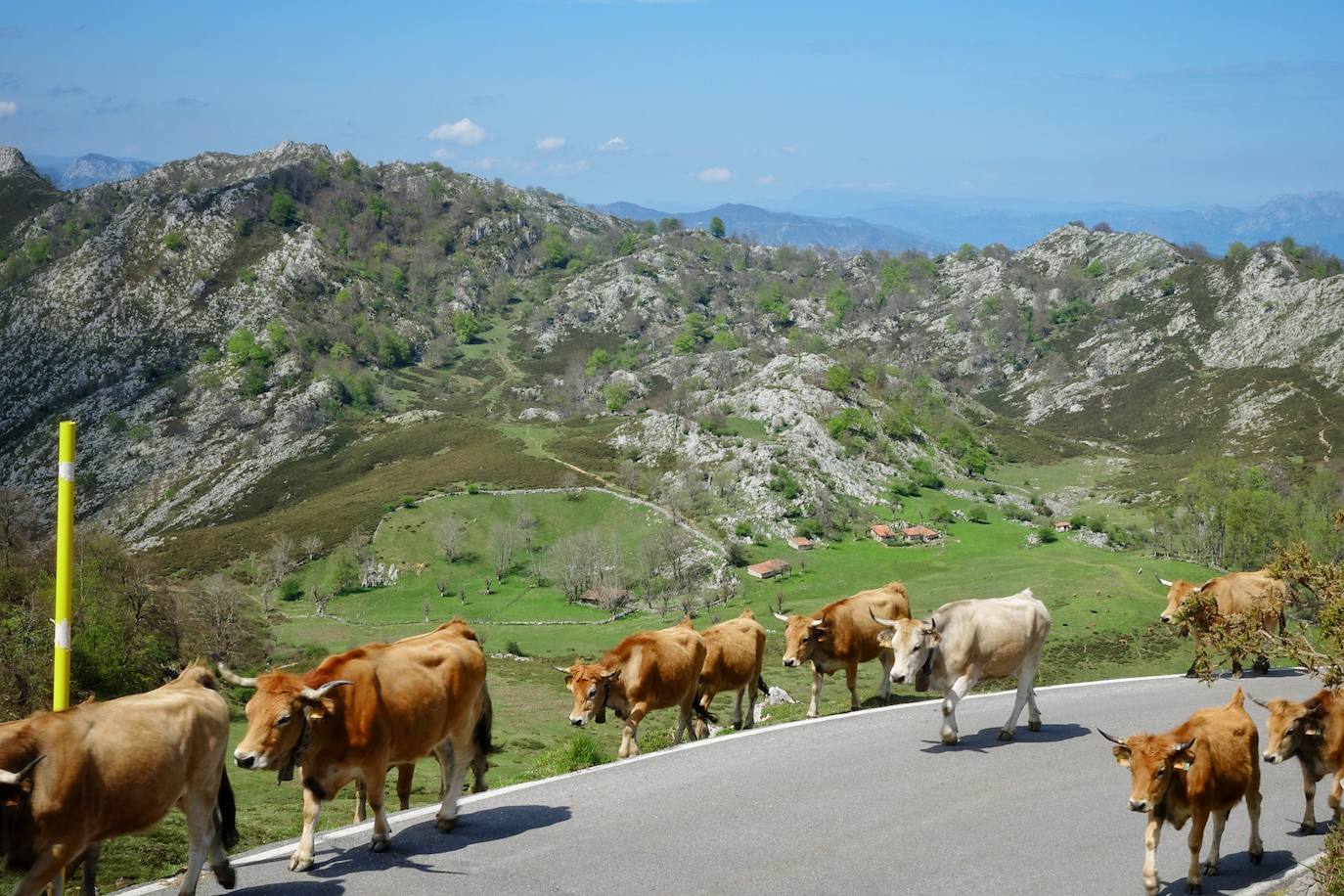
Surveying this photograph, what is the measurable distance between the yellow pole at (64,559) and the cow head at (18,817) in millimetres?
1571

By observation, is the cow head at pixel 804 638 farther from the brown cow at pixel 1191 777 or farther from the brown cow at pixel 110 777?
the brown cow at pixel 110 777

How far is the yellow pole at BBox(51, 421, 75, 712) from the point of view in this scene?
33.1ft

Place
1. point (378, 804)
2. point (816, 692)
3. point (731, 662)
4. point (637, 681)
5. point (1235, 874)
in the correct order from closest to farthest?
point (378, 804) < point (1235, 874) < point (637, 681) < point (816, 692) < point (731, 662)

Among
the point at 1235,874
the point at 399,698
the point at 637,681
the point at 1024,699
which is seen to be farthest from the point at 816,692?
the point at 399,698

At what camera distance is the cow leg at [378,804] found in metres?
11.4

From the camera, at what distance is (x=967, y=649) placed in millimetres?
17094

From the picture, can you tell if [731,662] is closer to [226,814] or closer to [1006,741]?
[1006,741]

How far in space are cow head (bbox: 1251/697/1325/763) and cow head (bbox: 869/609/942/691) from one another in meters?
5.16

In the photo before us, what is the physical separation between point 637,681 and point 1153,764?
8.36m

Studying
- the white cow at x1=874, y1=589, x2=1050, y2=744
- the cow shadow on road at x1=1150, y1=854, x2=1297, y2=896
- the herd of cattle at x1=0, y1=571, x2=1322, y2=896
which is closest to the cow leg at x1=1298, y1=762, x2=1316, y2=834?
the herd of cattle at x1=0, y1=571, x2=1322, y2=896

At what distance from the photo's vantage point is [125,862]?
44.5 feet

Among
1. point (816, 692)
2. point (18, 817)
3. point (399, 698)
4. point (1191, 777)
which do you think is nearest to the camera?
point (18, 817)

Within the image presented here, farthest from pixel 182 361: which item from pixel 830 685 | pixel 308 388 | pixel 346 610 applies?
pixel 830 685

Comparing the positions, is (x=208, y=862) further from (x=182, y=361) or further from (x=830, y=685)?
(x=182, y=361)
